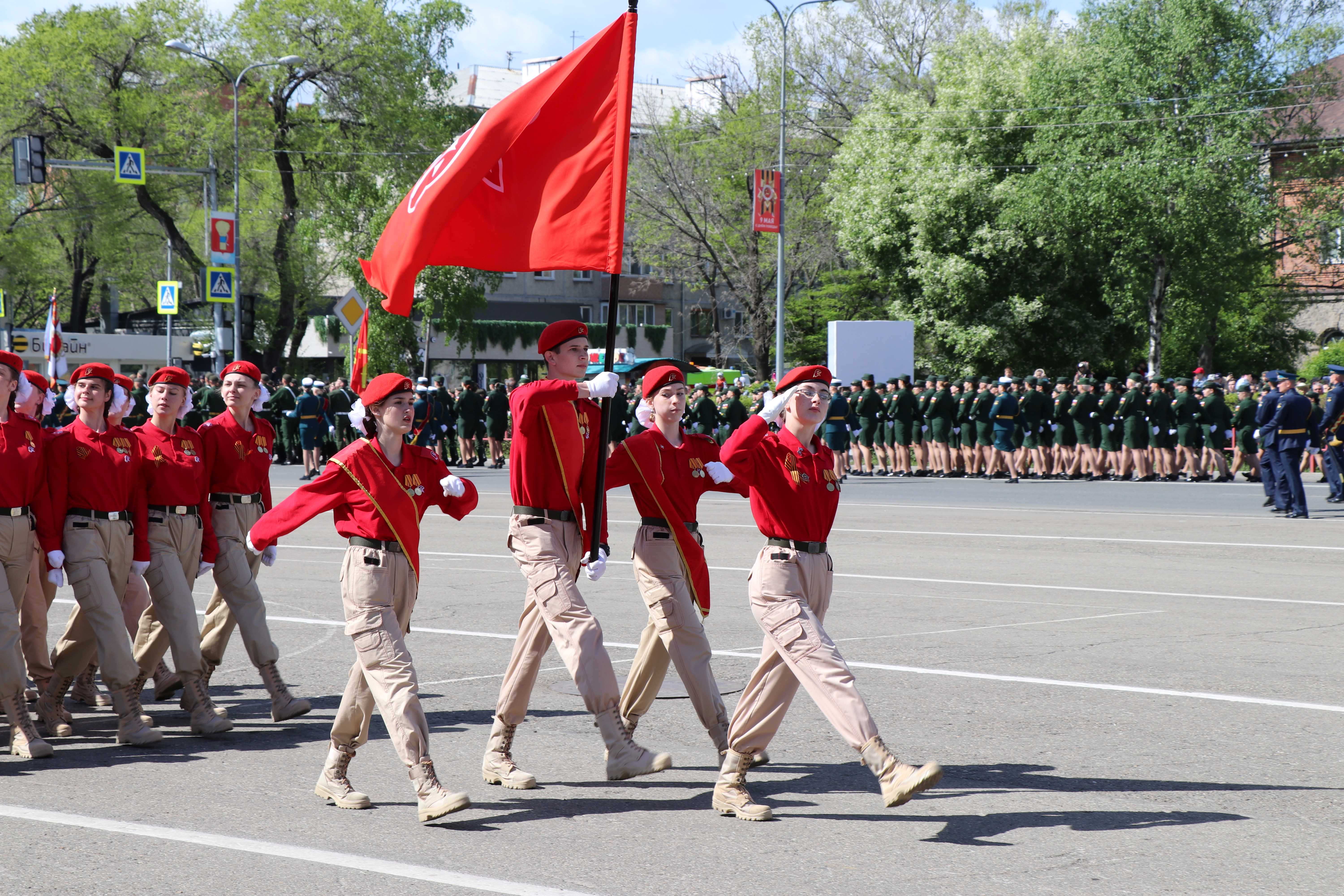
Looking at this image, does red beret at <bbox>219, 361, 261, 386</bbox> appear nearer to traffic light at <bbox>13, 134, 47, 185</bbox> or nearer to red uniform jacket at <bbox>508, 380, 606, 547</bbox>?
red uniform jacket at <bbox>508, 380, 606, 547</bbox>

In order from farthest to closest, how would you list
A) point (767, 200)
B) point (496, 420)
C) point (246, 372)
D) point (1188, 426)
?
point (767, 200) < point (496, 420) < point (1188, 426) < point (246, 372)

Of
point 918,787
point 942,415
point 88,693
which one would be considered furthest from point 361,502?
point 942,415

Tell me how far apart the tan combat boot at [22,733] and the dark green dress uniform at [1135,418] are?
66.1 ft

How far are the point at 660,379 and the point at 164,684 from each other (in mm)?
3600

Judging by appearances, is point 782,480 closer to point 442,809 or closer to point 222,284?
point 442,809

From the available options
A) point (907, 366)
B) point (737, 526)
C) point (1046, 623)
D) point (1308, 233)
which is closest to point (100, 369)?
point (1046, 623)

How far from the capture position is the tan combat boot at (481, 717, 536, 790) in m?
6.02

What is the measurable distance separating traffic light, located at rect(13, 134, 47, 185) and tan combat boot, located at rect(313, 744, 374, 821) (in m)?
24.4

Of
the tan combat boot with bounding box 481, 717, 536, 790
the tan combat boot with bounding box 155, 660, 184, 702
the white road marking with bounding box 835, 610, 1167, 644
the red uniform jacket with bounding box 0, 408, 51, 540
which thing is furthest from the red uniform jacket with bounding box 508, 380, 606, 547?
the white road marking with bounding box 835, 610, 1167, 644

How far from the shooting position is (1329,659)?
28.3 ft

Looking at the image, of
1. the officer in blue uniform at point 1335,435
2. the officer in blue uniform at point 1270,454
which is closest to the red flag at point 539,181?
the officer in blue uniform at point 1270,454

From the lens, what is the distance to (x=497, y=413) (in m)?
30.0

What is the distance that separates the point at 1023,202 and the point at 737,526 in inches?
964

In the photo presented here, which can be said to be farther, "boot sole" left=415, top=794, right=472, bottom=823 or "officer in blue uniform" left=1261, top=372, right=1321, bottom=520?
"officer in blue uniform" left=1261, top=372, right=1321, bottom=520
